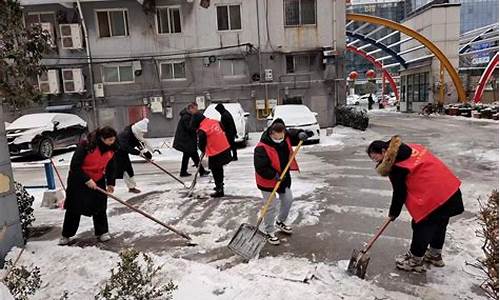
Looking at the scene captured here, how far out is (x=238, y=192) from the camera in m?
7.15

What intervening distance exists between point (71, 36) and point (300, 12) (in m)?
9.83

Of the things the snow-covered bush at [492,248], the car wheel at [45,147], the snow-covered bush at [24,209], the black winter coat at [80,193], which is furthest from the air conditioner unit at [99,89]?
the snow-covered bush at [492,248]

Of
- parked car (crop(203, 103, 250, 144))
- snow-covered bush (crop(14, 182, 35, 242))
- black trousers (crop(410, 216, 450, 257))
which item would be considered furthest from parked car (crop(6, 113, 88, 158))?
black trousers (crop(410, 216, 450, 257))

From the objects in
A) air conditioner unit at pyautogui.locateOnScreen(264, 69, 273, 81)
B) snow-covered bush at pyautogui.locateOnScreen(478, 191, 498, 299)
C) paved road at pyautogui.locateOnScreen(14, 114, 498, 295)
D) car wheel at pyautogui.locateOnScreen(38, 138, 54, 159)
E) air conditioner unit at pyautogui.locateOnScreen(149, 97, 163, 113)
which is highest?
air conditioner unit at pyautogui.locateOnScreen(264, 69, 273, 81)

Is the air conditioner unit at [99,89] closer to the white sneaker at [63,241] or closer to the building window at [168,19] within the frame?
the building window at [168,19]

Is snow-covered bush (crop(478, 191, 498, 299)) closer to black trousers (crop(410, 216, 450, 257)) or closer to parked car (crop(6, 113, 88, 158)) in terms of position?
black trousers (crop(410, 216, 450, 257))

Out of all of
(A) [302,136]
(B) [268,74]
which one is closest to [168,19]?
(B) [268,74]

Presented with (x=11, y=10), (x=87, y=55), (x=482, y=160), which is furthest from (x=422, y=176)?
(x=87, y=55)

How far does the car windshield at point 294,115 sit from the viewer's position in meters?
13.2

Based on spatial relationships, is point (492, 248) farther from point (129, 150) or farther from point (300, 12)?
point (300, 12)

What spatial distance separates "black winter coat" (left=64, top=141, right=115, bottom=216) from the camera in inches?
187

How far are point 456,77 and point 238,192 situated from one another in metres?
18.9

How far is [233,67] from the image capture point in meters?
17.1

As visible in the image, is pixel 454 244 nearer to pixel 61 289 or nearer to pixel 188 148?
pixel 61 289
